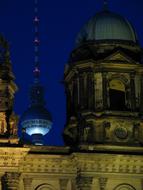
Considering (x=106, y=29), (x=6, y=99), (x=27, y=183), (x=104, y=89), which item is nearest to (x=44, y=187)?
(x=27, y=183)

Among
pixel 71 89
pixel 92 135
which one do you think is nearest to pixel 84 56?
pixel 71 89

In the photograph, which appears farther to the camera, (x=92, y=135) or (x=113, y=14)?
(x=113, y=14)

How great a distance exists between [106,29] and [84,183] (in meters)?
11.9

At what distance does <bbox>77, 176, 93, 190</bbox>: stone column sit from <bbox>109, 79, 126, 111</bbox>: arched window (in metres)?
5.90

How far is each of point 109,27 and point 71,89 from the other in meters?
5.20

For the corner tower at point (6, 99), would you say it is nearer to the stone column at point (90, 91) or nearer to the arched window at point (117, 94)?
the stone column at point (90, 91)

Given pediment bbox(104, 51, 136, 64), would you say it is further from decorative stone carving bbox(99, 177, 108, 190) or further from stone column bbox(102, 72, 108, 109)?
decorative stone carving bbox(99, 177, 108, 190)

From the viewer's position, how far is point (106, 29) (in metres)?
48.8

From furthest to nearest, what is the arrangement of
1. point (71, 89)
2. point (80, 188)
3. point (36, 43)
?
point (36, 43) < point (71, 89) < point (80, 188)

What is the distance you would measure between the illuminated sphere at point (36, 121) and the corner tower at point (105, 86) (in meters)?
16.8

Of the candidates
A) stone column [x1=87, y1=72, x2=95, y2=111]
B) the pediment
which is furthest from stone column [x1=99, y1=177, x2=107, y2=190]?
the pediment

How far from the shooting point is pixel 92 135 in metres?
45.2

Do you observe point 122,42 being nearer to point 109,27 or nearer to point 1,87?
point 109,27

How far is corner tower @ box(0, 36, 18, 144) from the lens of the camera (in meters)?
43.4
